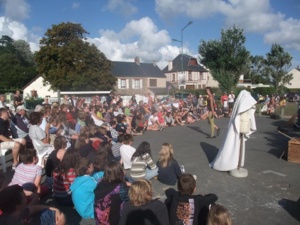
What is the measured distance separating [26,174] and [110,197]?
6.35ft

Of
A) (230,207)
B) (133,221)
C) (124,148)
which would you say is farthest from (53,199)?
(230,207)

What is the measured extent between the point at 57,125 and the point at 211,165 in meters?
5.41

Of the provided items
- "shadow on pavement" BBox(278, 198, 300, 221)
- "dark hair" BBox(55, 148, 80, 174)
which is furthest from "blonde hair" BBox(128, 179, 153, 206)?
"shadow on pavement" BBox(278, 198, 300, 221)

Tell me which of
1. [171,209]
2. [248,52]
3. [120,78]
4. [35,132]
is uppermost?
[248,52]

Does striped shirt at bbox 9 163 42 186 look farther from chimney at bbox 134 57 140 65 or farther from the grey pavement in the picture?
chimney at bbox 134 57 140 65

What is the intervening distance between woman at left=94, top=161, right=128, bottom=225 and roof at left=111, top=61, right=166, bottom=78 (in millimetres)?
49661

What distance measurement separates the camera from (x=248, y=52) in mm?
39500

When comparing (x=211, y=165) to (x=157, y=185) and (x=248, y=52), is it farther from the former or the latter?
(x=248, y=52)

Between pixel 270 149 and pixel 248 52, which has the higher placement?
pixel 248 52

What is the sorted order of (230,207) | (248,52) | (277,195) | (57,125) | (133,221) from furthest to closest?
(248,52) → (57,125) → (277,195) → (230,207) → (133,221)

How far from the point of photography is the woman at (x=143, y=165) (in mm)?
5766

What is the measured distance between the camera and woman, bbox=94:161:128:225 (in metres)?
3.58

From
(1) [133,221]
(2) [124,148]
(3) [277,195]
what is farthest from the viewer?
(2) [124,148]

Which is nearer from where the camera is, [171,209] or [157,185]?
[171,209]
